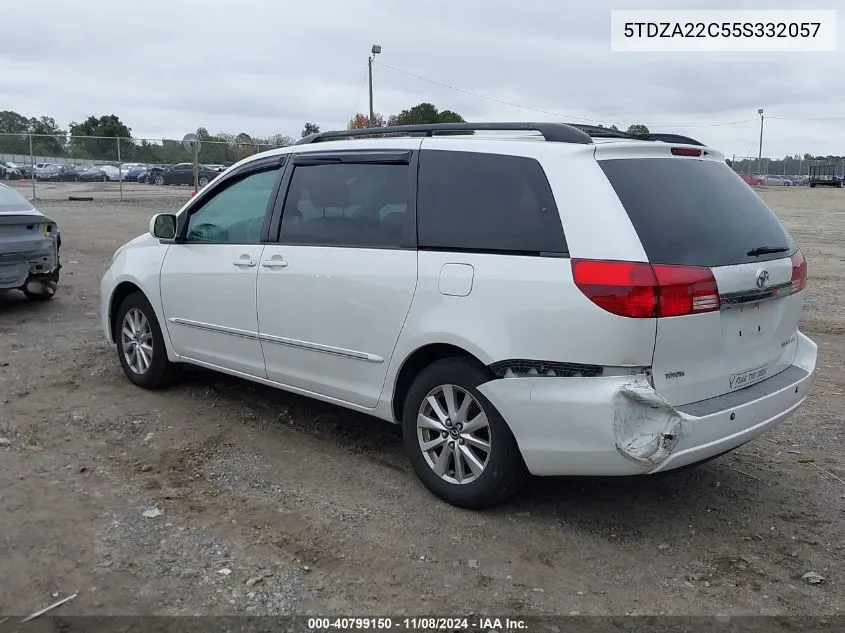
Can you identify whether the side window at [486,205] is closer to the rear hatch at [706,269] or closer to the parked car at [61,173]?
the rear hatch at [706,269]

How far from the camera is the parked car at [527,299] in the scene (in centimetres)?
355

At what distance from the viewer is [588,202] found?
3.67 meters

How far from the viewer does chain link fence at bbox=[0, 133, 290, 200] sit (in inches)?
1222

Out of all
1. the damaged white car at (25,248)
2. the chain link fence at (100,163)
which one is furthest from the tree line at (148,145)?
the damaged white car at (25,248)

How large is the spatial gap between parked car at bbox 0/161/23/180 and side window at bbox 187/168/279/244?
32844mm

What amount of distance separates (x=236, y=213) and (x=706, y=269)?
10.2ft

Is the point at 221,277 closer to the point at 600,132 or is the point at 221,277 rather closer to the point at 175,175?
the point at 600,132

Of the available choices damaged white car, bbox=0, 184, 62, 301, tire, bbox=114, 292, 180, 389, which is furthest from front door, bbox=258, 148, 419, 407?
damaged white car, bbox=0, 184, 62, 301

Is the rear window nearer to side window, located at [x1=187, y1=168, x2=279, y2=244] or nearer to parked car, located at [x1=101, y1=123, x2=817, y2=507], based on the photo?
parked car, located at [x1=101, y1=123, x2=817, y2=507]

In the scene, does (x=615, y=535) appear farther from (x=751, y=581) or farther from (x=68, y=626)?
(x=68, y=626)

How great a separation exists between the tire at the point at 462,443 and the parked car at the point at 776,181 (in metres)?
67.0

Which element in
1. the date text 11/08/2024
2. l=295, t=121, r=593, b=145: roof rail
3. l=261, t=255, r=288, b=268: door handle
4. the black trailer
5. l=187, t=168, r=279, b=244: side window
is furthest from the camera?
the black trailer

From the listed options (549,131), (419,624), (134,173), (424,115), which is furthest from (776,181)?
(419,624)

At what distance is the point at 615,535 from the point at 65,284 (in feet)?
29.9
